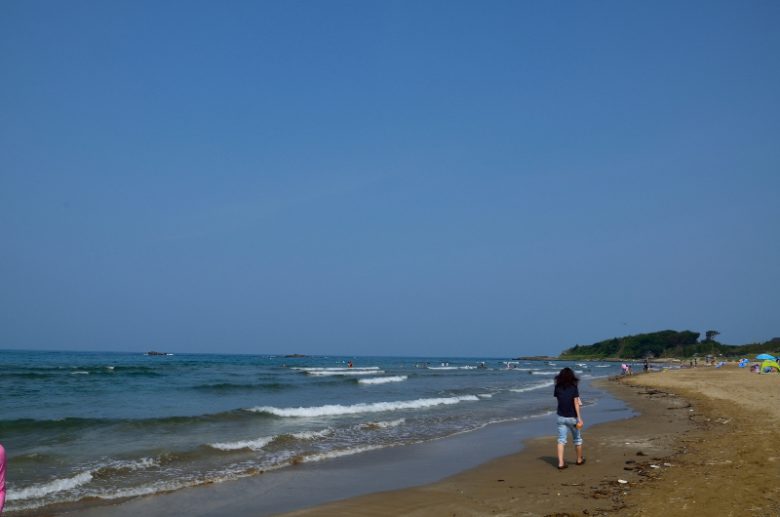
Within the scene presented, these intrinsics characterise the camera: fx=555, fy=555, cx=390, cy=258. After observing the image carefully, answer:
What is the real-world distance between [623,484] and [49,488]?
8541 millimetres

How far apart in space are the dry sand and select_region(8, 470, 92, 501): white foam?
13.4 feet

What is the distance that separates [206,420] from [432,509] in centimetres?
1166

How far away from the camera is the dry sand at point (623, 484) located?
6645 mm

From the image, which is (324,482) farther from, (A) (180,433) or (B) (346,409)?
(B) (346,409)

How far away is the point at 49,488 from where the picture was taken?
8.48 metres

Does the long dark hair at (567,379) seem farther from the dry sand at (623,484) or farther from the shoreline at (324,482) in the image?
the shoreline at (324,482)

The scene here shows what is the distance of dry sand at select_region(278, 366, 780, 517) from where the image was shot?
21.8 feet

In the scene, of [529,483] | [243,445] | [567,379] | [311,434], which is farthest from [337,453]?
[567,379]

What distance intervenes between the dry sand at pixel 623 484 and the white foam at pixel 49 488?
4.07 metres

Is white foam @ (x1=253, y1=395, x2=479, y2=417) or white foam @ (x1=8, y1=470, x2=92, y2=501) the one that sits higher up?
white foam @ (x1=8, y1=470, x2=92, y2=501)

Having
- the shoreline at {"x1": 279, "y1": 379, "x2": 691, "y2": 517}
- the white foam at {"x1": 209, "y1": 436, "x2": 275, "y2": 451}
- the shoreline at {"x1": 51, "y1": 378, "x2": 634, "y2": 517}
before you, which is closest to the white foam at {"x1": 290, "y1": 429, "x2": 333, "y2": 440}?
the white foam at {"x1": 209, "y1": 436, "x2": 275, "y2": 451}

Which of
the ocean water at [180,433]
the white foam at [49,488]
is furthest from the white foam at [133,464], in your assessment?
the white foam at [49,488]

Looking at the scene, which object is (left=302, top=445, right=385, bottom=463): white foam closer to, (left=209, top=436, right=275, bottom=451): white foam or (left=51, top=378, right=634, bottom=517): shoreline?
(left=51, top=378, right=634, bottom=517): shoreline

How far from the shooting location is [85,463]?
10.4m
